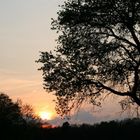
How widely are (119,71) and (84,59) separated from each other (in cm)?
258

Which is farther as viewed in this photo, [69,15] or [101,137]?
[101,137]

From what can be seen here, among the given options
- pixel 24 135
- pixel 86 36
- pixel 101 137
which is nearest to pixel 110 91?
pixel 86 36

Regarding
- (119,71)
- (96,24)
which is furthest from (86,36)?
(119,71)

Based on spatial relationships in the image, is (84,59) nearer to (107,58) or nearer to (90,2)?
(107,58)

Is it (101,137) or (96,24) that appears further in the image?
(101,137)

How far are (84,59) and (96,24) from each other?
8.40ft

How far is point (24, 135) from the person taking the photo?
43.9 meters

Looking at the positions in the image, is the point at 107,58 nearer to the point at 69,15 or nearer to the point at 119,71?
the point at 119,71

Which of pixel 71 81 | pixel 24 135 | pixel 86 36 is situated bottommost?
pixel 24 135

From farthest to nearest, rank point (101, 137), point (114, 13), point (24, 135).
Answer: point (101, 137) < point (24, 135) < point (114, 13)

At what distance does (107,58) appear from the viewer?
37.1m

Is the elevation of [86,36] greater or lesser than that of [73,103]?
greater

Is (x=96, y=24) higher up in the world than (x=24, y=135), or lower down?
higher up

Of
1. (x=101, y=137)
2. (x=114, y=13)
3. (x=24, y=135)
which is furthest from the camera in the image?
(x=101, y=137)
